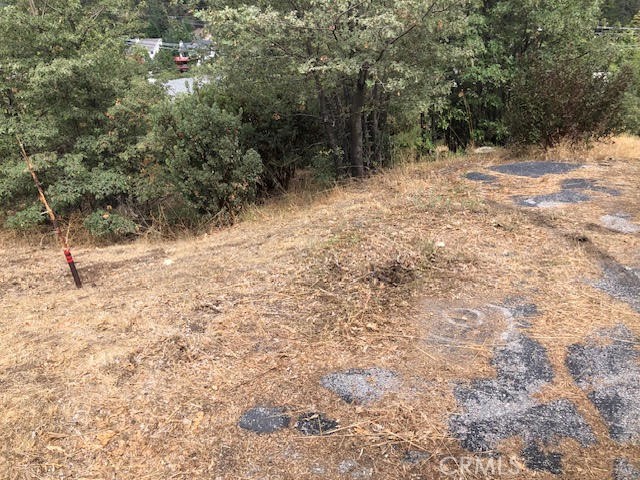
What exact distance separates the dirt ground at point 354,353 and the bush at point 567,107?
2145 millimetres

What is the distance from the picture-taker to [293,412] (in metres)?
2.23

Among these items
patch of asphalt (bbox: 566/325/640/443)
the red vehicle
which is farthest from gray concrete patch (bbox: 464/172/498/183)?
the red vehicle

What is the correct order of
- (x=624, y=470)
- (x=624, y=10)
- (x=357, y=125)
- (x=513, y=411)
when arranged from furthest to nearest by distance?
(x=624, y=10) < (x=357, y=125) < (x=513, y=411) < (x=624, y=470)

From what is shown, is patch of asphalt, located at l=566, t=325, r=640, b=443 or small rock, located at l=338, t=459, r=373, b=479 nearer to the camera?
small rock, located at l=338, t=459, r=373, b=479

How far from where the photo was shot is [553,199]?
4789 mm

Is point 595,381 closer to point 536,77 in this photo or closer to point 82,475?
point 82,475

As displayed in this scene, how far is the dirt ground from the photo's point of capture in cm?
200

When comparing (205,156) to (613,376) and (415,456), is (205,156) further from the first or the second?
(613,376)

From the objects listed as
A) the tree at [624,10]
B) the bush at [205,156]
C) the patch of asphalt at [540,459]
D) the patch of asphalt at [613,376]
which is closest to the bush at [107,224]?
the bush at [205,156]

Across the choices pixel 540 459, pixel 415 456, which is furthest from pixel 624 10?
pixel 415 456

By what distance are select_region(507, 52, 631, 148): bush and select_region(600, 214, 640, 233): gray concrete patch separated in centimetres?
260

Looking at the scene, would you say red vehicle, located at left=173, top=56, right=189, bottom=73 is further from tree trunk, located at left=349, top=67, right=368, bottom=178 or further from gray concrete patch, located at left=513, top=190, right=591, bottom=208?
gray concrete patch, located at left=513, top=190, right=591, bottom=208

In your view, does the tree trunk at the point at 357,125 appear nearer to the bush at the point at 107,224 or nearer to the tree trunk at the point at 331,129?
the tree trunk at the point at 331,129

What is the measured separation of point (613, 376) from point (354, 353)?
51.0 inches
